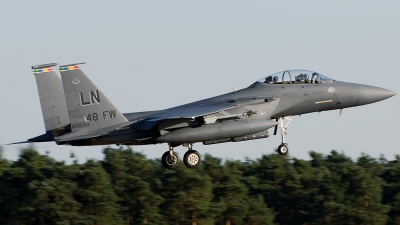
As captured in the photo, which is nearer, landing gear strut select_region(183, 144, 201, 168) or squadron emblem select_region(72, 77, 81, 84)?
squadron emblem select_region(72, 77, 81, 84)

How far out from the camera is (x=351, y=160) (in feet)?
179

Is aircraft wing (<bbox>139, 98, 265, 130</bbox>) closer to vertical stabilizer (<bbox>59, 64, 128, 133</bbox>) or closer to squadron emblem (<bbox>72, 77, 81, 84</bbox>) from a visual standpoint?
vertical stabilizer (<bbox>59, 64, 128, 133</bbox>)

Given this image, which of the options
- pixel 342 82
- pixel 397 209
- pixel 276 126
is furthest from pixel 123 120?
pixel 397 209

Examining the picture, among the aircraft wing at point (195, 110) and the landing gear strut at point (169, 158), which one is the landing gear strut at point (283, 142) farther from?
the landing gear strut at point (169, 158)

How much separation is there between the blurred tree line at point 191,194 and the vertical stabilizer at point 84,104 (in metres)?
19.0

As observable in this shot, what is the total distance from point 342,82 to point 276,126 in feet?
10.1

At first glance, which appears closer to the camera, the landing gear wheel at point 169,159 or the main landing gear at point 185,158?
the main landing gear at point 185,158

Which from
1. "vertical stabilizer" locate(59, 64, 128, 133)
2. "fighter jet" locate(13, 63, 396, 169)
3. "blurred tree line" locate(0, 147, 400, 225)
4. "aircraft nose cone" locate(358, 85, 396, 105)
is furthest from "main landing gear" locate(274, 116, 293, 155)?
"blurred tree line" locate(0, 147, 400, 225)

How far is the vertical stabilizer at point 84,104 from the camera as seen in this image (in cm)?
2312

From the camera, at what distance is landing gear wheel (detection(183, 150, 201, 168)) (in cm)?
2465

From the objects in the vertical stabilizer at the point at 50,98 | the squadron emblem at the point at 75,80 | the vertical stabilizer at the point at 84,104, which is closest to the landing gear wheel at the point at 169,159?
the vertical stabilizer at the point at 84,104

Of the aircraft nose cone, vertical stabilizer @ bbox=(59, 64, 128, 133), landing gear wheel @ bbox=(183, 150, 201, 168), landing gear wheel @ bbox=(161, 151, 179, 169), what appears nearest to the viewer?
vertical stabilizer @ bbox=(59, 64, 128, 133)

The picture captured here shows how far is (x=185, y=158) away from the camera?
80.8 feet

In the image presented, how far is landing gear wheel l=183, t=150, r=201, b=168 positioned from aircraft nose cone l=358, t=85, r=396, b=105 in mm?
6372
